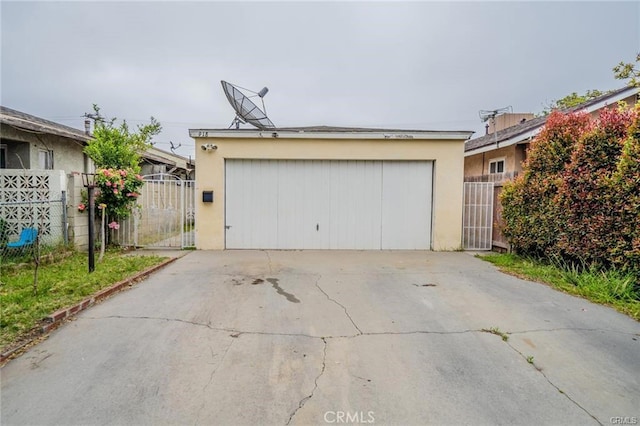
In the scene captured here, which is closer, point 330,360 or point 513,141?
point 330,360

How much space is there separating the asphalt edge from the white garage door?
334cm

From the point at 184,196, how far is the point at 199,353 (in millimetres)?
6200

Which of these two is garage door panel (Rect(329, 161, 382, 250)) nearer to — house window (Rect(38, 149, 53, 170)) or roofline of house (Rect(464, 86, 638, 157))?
roofline of house (Rect(464, 86, 638, 157))

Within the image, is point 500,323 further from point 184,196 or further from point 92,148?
point 92,148

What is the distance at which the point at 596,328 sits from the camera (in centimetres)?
368

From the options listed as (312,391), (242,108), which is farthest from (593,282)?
(242,108)

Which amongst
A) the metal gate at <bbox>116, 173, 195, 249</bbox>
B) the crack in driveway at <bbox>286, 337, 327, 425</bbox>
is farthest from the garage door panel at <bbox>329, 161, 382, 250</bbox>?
the crack in driveway at <bbox>286, 337, 327, 425</bbox>

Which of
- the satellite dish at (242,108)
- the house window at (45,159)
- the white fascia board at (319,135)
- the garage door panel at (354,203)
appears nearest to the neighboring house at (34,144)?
the house window at (45,159)

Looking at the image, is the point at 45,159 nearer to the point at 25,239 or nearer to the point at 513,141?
the point at 25,239

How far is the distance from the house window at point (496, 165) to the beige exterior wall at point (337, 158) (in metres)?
3.07

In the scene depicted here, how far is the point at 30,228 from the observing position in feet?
21.2

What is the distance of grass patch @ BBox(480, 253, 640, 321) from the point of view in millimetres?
4449

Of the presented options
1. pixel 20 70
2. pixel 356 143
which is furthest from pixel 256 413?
pixel 20 70

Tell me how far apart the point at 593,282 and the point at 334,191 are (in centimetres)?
565
